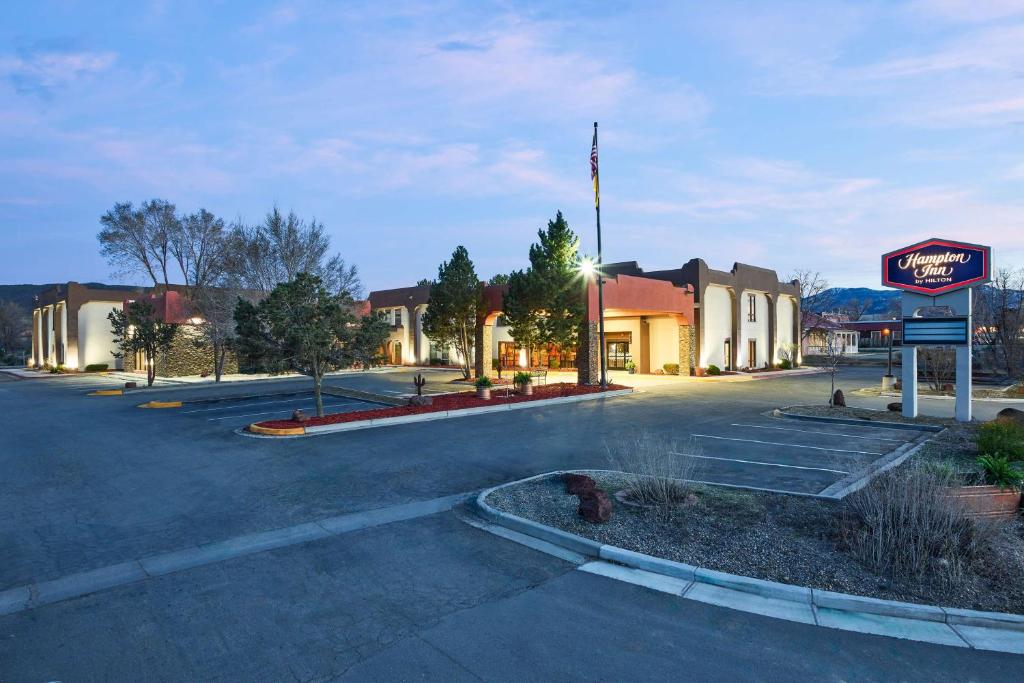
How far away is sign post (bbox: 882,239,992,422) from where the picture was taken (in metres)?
15.9

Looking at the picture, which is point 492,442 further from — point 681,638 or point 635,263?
point 635,263

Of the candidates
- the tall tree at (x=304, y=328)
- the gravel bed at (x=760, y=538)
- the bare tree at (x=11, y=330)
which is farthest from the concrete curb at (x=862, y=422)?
the bare tree at (x=11, y=330)

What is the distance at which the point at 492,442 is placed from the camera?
1384 cm

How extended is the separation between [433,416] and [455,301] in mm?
12957

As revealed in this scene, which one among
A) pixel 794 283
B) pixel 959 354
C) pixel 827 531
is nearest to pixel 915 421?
pixel 959 354

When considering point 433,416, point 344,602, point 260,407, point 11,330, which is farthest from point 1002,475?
point 11,330

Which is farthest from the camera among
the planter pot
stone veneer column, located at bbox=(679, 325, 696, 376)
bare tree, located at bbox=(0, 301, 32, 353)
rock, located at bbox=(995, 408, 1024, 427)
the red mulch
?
bare tree, located at bbox=(0, 301, 32, 353)

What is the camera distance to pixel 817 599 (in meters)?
5.26

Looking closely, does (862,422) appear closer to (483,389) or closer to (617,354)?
(483,389)

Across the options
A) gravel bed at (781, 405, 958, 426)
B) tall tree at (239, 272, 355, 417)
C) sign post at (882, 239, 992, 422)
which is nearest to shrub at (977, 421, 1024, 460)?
gravel bed at (781, 405, 958, 426)

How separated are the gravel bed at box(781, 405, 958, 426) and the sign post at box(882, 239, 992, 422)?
42cm

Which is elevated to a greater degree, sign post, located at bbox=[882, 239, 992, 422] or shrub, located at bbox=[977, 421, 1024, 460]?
sign post, located at bbox=[882, 239, 992, 422]

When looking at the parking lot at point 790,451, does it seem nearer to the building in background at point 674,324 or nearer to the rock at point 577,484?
the rock at point 577,484

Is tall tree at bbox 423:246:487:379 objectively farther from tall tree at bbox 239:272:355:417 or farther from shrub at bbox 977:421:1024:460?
shrub at bbox 977:421:1024:460
